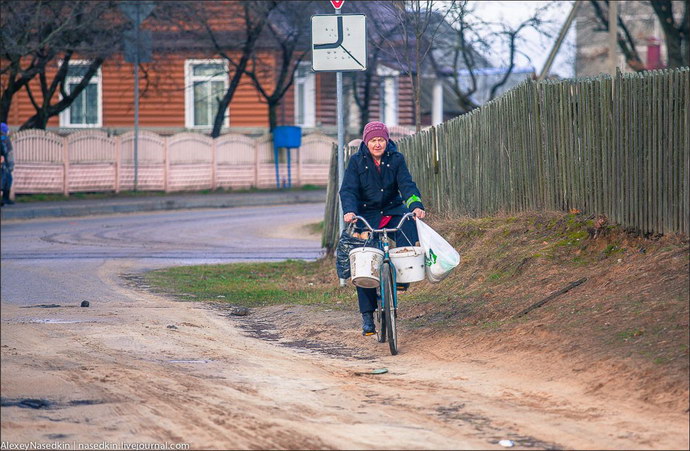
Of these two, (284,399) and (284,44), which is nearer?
(284,399)

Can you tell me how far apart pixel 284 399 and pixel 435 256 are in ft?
8.54

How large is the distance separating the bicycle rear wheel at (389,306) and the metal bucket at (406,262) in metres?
0.12

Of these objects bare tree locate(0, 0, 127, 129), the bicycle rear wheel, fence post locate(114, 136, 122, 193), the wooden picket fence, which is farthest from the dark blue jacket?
fence post locate(114, 136, 122, 193)

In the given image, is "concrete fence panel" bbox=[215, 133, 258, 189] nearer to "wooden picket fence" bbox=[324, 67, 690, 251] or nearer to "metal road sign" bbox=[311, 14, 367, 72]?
"wooden picket fence" bbox=[324, 67, 690, 251]

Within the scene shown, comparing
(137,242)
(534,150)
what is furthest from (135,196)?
(534,150)

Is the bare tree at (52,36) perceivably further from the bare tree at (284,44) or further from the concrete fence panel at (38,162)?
the bare tree at (284,44)

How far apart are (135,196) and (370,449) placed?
25.8 metres

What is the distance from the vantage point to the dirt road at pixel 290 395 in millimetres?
5707

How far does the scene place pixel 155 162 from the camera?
31875 millimetres

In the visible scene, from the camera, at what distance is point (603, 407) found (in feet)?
21.1

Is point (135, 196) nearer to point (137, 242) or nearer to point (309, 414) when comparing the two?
point (137, 242)

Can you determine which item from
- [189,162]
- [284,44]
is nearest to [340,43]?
[189,162]

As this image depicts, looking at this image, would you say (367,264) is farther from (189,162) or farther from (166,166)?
(189,162)

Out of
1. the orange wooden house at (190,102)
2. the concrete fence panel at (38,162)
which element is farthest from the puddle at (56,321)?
the orange wooden house at (190,102)
